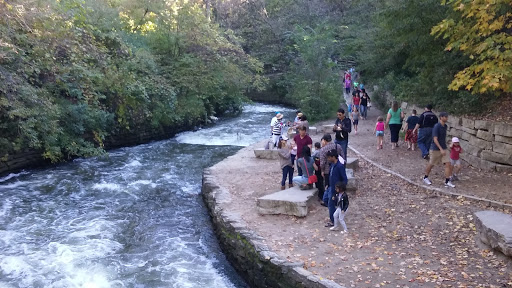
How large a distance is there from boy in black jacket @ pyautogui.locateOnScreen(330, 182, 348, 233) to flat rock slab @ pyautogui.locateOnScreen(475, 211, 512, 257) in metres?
2.27

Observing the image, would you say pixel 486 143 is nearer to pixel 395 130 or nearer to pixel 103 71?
pixel 395 130

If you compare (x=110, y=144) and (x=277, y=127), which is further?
(x=110, y=144)

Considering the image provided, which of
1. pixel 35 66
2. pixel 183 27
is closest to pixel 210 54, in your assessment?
pixel 183 27

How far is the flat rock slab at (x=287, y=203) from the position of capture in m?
9.09

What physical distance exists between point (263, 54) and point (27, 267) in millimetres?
29689

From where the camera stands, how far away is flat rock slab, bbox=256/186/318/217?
9.09m

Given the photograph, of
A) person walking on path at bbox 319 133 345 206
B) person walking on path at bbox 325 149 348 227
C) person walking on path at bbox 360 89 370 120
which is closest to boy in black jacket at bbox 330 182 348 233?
person walking on path at bbox 325 149 348 227

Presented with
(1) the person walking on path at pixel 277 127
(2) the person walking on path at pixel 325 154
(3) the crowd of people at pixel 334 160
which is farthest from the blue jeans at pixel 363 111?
(2) the person walking on path at pixel 325 154

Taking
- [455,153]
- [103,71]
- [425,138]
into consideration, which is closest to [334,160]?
[455,153]

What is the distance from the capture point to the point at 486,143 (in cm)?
1105

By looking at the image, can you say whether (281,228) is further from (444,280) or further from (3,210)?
(3,210)

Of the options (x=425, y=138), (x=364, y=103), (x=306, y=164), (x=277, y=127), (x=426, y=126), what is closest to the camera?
A: (x=306, y=164)

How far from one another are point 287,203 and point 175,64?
52.2 ft

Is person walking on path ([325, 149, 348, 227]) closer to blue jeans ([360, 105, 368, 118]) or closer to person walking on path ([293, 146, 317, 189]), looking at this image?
person walking on path ([293, 146, 317, 189])
